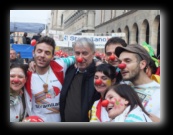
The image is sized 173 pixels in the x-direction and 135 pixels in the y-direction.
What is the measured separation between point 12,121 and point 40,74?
0.55 meters

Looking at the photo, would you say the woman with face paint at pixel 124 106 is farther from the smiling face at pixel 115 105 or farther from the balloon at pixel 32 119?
the balloon at pixel 32 119

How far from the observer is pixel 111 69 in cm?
249

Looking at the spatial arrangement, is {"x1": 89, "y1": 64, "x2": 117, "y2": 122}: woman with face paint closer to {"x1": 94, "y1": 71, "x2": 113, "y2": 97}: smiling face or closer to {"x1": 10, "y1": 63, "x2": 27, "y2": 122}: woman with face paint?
{"x1": 94, "y1": 71, "x2": 113, "y2": 97}: smiling face

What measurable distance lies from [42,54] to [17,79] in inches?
13.4

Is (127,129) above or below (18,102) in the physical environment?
below

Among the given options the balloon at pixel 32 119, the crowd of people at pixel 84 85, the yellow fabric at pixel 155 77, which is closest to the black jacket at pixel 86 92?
the crowd of people at pixel 84 85

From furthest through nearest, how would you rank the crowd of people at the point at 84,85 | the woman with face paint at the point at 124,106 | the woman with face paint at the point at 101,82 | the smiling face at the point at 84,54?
the smiling face at the point at 84,54 → the woman with face paint at the point at 101,82 → the crowd of people at the point at 84,85 → the woman with face paint at the point at 124,106

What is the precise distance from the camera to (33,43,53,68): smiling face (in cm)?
260

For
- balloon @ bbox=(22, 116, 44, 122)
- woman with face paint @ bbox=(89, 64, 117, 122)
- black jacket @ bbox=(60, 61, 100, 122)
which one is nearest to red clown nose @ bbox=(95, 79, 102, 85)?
woman with face paint @ bbox=(89, 64, 117, 122)

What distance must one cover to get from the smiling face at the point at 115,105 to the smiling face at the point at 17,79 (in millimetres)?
879

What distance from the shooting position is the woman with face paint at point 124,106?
212cm

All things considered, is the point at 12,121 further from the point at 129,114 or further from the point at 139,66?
the point at 139,66
